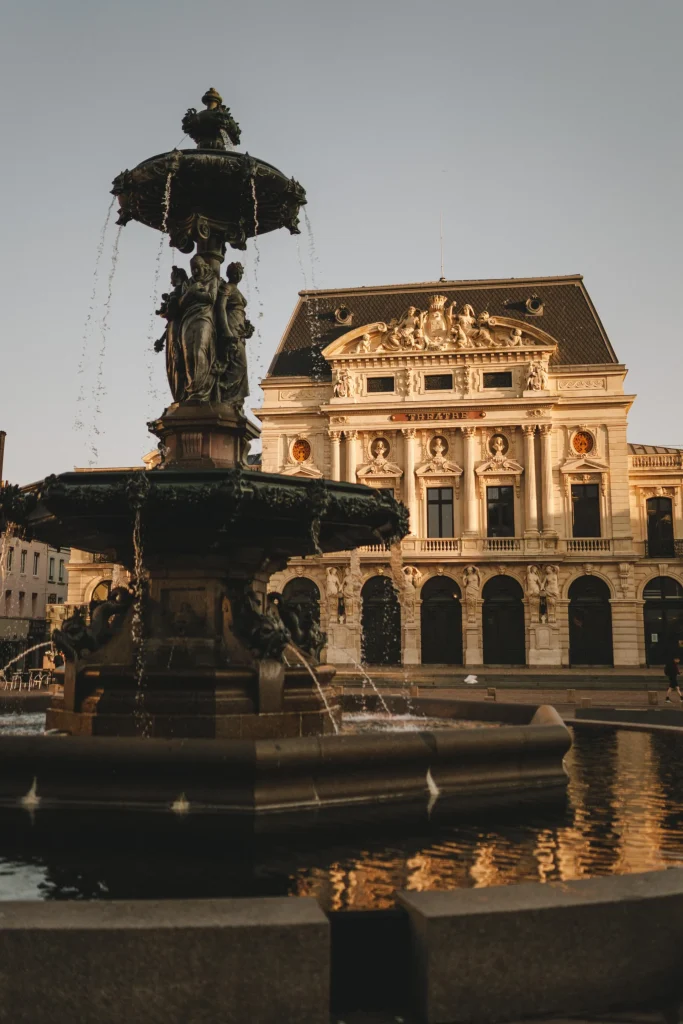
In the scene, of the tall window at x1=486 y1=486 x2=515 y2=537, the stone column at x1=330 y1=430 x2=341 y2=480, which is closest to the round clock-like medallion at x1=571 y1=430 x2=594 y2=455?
the tall window at x1=486 y1=486 x2=515 y2=537

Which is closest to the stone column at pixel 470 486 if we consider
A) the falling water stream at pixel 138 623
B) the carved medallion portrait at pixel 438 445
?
the carved medallion portrait at pixel 438 445

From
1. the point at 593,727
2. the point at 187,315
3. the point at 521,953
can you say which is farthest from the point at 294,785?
the point at 593,727

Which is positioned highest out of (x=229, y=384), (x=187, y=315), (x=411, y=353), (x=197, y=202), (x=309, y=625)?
(x=411, y=353)

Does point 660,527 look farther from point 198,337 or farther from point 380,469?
point 198,337

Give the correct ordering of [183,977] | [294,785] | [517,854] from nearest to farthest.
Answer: [183,977] → [517,854] → [294,785]

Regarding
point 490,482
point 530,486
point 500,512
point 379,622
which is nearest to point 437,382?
point 490,482

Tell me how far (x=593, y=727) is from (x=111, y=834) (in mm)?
9528

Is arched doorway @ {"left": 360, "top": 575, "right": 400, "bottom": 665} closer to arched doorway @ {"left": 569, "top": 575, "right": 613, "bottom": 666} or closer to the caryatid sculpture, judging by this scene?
arched doorway @ {"left": 569, "top": 575, "right": 613, "bottom": 666}

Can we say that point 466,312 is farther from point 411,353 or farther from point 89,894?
point 89,894

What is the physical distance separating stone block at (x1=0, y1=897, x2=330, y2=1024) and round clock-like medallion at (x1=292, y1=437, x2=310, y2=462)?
47.8m

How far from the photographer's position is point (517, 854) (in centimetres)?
568

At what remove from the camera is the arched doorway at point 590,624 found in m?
46.3

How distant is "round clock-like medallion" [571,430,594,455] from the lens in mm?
48625

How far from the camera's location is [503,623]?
47.1 meters
